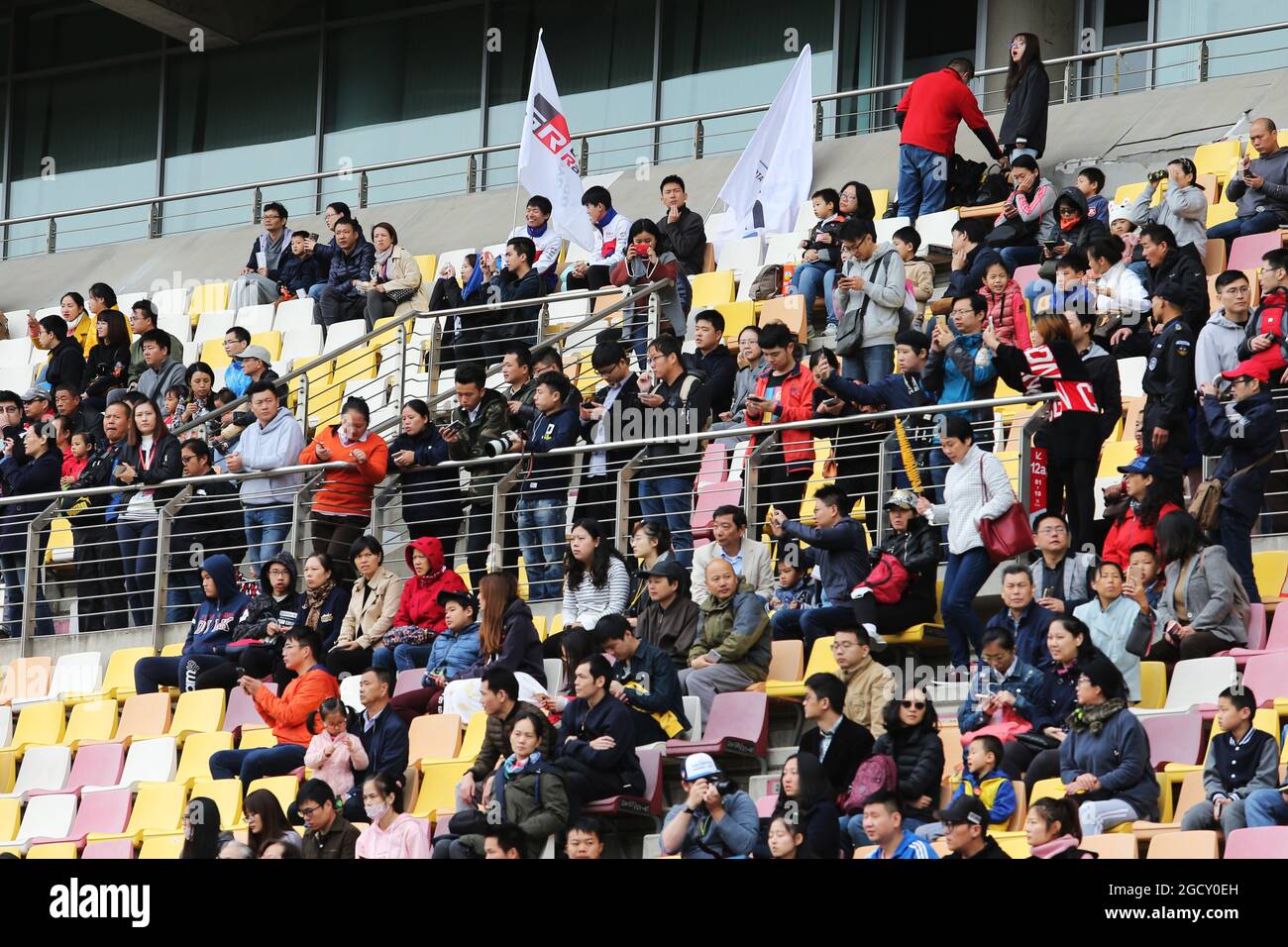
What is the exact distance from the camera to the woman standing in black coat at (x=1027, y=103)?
49.7ft

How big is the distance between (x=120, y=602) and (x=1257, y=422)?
7.43 metres

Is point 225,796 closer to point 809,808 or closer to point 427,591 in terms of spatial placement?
→ point 427,591

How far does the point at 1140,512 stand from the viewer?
408 inches

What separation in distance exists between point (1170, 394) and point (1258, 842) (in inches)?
118

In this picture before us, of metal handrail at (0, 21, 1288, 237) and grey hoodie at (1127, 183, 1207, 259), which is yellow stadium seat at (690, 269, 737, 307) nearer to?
metal handrail at (0, 21, 1288, 237)

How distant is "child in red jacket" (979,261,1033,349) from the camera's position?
12.1 metres

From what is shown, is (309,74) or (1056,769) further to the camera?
(309,74)

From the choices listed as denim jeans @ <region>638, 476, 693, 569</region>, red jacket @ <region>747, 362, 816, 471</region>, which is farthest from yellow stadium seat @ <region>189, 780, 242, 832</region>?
red jacket @ <region>747, 362, 816, 471</region>

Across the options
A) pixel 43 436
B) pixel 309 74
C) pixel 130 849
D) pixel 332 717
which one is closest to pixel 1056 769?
pixel 332 717

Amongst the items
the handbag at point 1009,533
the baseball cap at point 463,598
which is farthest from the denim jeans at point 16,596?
the handbag at point 1009,533

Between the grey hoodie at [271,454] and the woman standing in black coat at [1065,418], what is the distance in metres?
4.65

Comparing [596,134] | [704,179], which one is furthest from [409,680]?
[596,134]

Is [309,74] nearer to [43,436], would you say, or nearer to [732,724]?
[43,436]

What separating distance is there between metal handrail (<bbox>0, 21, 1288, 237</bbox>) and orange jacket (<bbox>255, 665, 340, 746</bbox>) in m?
6.96
